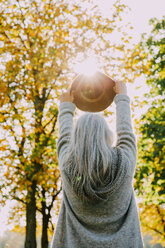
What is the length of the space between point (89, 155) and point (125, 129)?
40cm

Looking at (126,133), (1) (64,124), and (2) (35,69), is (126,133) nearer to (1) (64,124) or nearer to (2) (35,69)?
(1) (64,124)

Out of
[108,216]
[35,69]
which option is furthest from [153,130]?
[108,216]

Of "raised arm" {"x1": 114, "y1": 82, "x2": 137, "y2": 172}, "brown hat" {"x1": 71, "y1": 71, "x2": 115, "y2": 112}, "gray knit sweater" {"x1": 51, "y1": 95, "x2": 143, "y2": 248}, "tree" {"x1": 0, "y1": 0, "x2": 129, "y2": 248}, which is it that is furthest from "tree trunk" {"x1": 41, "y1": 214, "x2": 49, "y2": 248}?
"raised arm" {"x1": 114, "y1": 82, "x2": 137, "y2": 172}

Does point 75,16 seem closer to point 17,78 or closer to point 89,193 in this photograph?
point 17,78

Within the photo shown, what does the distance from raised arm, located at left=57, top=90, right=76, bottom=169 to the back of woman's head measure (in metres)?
0.17

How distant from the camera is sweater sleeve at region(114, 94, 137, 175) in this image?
163 cm

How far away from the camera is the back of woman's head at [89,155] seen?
4.90 ft

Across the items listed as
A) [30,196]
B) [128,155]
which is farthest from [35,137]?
[128,155]

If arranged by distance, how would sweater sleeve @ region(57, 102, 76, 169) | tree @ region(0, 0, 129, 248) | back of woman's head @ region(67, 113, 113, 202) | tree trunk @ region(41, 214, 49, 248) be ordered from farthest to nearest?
tree trunk @ region(41, 214, 49, 248)
tree @ region(0, 0, 129, 248)
sweater sleeve @ region(57, 102, 76, 169)
back of woman's head @ region(67, 113, 113, 202)

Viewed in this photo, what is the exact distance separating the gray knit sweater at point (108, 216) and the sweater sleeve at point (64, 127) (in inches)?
4.4

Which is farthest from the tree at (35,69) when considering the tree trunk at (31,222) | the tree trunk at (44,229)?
the tree trunk at (44,229)

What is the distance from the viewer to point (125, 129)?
1.75m

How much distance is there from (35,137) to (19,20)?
3.88 m

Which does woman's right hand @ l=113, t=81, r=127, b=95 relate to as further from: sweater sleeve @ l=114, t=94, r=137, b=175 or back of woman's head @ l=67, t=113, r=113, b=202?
back of woman's head @ l=67, t=113, r=113, b=202
